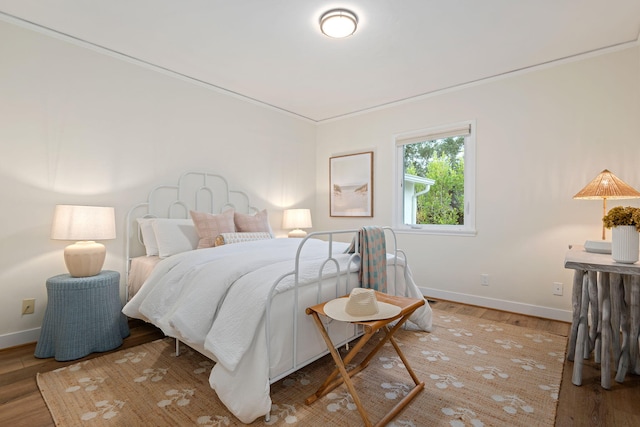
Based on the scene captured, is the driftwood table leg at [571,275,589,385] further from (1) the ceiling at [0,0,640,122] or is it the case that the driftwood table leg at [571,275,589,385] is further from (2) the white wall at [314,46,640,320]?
(1) the ceiling at [0,0,640,122]

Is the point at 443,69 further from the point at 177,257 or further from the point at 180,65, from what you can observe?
the point at 177,257

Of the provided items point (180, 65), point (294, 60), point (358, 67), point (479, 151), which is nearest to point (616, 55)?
point (479, 151)

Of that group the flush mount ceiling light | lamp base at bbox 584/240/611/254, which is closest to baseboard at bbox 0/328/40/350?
the flush mount ceiling light

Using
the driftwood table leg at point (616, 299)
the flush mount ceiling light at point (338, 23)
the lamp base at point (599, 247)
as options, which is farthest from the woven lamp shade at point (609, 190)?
the flush mount ceiling light at point (338, 23)

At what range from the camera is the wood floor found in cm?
157

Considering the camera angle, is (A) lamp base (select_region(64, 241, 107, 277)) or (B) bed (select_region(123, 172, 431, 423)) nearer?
(B) bed (select_region(123, 172, 431, 423))

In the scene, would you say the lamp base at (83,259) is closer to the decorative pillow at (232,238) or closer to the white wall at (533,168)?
the decorative pillow at (232,238)

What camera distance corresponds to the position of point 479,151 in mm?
3434

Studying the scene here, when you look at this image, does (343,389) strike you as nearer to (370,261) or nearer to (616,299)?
(370,261)

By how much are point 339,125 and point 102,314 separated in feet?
11.9

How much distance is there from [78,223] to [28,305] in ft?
2.57

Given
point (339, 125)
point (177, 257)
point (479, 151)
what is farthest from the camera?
point (339, 125)

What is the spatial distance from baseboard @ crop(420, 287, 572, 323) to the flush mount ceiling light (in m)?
2.90

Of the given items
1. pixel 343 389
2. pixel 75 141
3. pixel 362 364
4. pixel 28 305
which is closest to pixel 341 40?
pixel 75 141
